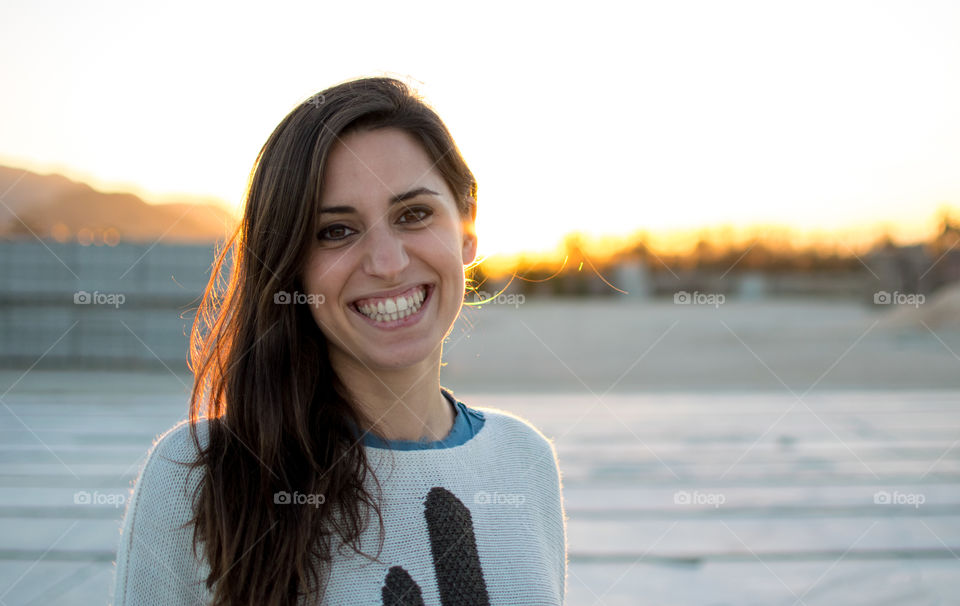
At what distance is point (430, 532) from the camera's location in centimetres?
124

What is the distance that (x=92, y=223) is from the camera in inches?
437

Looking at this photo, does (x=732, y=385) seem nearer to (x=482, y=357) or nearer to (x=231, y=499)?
(x=482, y=357)

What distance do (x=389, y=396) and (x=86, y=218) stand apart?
12.0 m

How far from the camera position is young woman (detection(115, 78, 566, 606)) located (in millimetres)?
1101

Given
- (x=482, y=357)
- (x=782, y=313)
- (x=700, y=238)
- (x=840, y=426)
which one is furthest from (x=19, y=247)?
(x=700, y=238)

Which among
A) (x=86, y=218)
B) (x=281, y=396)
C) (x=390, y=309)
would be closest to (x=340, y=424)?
(x=281, y=396)

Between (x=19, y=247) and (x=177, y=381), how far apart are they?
3.68 meters

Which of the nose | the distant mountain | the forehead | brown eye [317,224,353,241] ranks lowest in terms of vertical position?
the nose

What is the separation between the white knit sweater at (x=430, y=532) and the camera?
1.08 meters

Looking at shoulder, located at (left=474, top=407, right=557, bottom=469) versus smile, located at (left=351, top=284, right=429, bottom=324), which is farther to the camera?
shoulder, located at (left=474, top=407, right=557, bottom=469)

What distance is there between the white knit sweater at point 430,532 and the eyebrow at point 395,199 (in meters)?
0.41

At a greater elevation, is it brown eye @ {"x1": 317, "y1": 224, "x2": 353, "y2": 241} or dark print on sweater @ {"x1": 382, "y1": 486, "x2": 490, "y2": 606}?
brown eye @ {"x1": 317, "y1": 224, "x2": 353, "y2": 241}

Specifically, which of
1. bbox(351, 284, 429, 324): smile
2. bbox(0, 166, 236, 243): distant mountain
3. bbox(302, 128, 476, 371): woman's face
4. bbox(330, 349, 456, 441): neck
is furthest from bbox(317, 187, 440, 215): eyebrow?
bbox(0, 166, 236, 243): distant mountain

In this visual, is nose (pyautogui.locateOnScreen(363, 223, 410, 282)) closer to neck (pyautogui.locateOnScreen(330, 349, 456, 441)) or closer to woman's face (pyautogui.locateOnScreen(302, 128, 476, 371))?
woman's face (pyautogui.locateOnScreen(302, 128, 476, 371))
